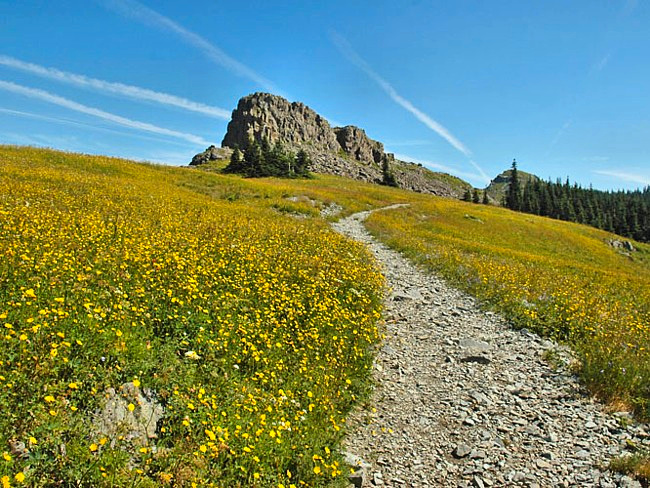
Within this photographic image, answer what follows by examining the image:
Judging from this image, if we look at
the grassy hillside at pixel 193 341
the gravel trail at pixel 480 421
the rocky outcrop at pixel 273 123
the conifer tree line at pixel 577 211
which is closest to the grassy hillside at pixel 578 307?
the grassy hillside at pixel 193 341

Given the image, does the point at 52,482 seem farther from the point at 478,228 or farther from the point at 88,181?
the point at 478,228

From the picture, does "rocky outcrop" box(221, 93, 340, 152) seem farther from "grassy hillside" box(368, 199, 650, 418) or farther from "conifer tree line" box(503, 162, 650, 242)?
"grassy hillside" box(368, 199, 650, 418)

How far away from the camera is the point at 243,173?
84.9 m

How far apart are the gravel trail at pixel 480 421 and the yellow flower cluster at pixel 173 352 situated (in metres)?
0.81

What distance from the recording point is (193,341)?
22.7 feet

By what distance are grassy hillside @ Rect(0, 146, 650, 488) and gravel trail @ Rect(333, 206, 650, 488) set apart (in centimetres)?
68

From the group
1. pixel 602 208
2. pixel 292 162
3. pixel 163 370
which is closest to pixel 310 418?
pixel 163 370

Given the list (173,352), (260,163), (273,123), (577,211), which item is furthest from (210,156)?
(173,352)

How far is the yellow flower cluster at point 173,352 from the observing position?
4391mm

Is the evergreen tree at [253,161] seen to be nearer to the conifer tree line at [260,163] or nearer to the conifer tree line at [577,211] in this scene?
the conifer tree line at [260,163]

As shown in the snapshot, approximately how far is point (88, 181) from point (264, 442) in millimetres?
23149

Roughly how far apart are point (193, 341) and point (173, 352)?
519 mm

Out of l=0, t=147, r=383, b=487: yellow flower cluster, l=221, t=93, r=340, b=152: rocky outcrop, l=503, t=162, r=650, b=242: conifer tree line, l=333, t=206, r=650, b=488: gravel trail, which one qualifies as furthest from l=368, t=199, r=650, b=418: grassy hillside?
l=221, t=93, r=340, b=152: rocky outcrop

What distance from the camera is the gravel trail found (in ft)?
20.0
